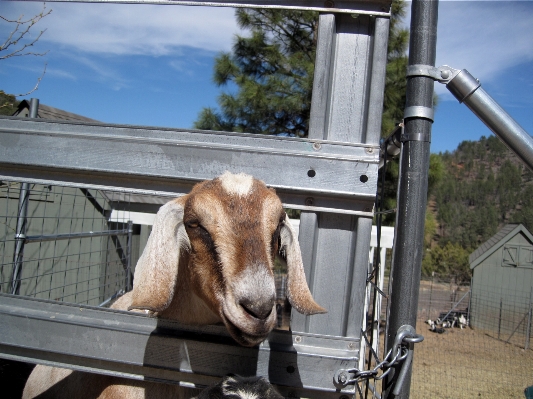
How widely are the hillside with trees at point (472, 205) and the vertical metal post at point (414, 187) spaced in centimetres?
2951

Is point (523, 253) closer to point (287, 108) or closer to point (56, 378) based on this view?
point (287, 108)

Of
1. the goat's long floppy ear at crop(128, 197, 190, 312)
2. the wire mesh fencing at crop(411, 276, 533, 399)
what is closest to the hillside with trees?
the wire mesh fencing at crop(411, 276, 533, 399)

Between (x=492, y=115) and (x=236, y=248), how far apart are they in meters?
1.03

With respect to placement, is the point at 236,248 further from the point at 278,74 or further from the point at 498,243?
the point at 498,243

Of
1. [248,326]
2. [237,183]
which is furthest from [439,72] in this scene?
[248,326]

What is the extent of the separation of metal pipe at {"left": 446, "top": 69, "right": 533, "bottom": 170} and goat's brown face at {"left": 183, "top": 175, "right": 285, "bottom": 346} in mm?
784

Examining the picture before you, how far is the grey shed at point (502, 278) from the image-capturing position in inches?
648

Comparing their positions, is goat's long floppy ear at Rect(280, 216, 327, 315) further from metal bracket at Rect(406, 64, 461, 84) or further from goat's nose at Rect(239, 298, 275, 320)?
metal bracket at Rect(406, 64, 461, 84)

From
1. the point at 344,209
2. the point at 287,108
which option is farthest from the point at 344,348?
the point at 287,108

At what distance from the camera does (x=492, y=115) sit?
1.49m

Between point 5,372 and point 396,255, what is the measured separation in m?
4.33

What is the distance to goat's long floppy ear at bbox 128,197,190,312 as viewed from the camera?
Answer: 5.33 ft

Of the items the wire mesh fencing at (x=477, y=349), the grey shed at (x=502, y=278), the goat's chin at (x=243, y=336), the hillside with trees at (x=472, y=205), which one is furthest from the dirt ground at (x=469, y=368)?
the hillside with trees at (x=472, y=205)

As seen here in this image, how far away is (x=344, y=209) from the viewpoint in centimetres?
155
